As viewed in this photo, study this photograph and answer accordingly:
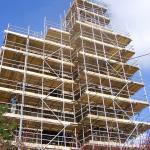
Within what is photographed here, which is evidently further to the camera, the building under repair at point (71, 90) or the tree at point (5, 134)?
the building under repair at point (71, 90)

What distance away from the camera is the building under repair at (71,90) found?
23641 mm

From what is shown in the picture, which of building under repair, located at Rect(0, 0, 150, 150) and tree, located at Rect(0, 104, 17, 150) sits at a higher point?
building under repair, located at Rect(0, 0, 150, 150)

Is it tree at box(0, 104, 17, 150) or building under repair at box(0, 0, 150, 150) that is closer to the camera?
tree at box(0, 104, 17, 150)

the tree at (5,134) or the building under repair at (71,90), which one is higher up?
the building under repair at (71,90)

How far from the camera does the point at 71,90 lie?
2766 cm

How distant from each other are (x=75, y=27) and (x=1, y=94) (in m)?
10.8

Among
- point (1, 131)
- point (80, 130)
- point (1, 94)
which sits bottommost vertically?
point (1, 131)

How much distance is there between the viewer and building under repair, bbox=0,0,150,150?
77.6 feet

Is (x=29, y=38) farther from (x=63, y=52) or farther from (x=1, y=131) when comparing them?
(x=1, y=131)

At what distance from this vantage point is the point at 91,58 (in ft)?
95.3

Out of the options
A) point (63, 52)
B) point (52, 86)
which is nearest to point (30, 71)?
point (52, 86)

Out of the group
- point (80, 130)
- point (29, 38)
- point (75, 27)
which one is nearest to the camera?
point (80, 130)

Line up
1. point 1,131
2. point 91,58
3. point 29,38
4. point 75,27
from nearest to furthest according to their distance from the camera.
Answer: point 1,131 < point 29,38 < point 91,58 < point 75,27

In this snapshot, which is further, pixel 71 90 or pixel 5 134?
pixel 71 90
